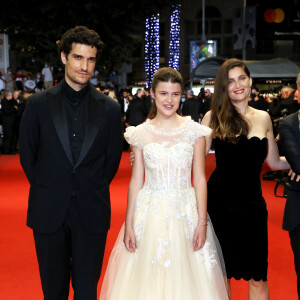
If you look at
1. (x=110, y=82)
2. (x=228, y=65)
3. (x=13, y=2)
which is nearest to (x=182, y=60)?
(x=110, y=82)

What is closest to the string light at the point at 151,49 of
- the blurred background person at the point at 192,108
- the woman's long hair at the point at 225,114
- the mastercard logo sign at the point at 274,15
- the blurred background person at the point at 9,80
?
the mastercard logo sign at the point at 274,15

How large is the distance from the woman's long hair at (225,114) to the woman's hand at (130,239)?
0.89m

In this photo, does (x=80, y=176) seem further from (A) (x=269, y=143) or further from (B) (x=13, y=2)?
(B) (x=13, y=2)

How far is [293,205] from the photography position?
3572 millimetres

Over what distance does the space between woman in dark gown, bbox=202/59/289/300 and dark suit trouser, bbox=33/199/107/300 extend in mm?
972

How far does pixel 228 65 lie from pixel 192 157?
0.71 m

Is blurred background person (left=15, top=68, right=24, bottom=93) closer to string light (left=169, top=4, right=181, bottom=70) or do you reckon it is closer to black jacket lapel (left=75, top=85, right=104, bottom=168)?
string light (left=169, top=4, right=181, bottom=70)

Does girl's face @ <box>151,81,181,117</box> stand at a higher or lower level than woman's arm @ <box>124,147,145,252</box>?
higher

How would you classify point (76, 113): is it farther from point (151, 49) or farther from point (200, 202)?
point (151, 49)

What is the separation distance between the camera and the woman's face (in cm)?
388

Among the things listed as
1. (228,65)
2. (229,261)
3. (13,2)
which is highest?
(13,2)

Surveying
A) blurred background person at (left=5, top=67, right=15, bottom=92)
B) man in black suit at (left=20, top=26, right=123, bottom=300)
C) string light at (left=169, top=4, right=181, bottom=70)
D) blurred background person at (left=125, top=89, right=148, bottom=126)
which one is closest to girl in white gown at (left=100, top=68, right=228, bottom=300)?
man in black suit at (left=20, top=26, right=123, bottom=300)

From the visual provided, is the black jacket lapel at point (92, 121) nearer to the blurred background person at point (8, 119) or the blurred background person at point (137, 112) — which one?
the blurred background person at point (137, 112)

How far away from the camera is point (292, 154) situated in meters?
3.52
